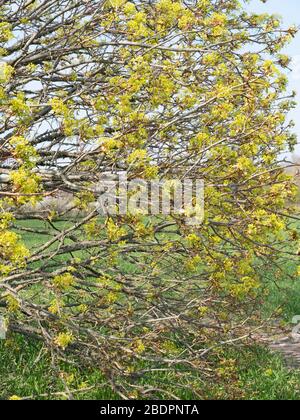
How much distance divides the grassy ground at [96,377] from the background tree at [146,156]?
197mm

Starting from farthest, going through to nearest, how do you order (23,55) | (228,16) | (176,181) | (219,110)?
1. (228,16)
2. (23,55)
3. (219,110)
4. (176,181)

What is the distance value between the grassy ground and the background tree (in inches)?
7.8

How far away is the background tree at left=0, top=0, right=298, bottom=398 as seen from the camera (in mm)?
4707

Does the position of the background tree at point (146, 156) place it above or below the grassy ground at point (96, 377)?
above

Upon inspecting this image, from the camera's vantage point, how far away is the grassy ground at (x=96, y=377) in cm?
503

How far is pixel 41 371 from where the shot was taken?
572 cm

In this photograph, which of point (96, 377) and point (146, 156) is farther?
point (96, 377)

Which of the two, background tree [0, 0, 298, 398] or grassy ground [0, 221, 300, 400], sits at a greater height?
background tree [0, 0, 298, 398]

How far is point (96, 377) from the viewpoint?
5.46 meters

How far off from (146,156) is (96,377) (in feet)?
6.35

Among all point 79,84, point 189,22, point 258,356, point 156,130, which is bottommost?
point 258,356

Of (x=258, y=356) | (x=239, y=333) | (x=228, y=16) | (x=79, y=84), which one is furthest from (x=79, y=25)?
(x=258, y=356)
